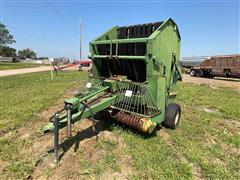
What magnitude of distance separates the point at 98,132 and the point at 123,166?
1.24 m

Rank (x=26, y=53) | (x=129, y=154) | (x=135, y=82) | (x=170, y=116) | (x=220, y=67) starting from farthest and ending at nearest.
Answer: (x=26, y=53)
(x=220, y=67)
(x=170, y=116)
(x=135, y=82)
(x=129, y=154)

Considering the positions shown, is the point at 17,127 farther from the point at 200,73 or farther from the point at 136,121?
the point at 200,73

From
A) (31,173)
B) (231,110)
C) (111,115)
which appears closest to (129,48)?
(111,115)

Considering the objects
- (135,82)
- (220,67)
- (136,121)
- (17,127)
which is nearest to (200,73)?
(220,67)

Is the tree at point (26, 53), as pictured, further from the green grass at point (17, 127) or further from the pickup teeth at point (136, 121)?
the pickup teeth at point (136, 121)


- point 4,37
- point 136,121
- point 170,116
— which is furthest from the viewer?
point 4,37

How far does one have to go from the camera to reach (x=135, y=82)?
4453 mm

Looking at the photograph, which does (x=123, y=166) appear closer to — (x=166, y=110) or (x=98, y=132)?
(x=98, y=132)

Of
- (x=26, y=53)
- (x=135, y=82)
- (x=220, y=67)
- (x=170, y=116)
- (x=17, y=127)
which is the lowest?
(x=17, y=127)

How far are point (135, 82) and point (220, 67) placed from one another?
63.2 ft

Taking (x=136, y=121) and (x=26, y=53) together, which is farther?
(x=26, y=53)

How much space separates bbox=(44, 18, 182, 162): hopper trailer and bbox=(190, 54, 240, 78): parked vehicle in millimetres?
17101

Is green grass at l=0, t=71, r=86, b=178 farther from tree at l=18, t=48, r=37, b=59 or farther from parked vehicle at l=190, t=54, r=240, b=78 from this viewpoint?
tree at l=18, t=48, r=37, b=59

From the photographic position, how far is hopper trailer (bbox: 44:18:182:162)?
12.8 feet
